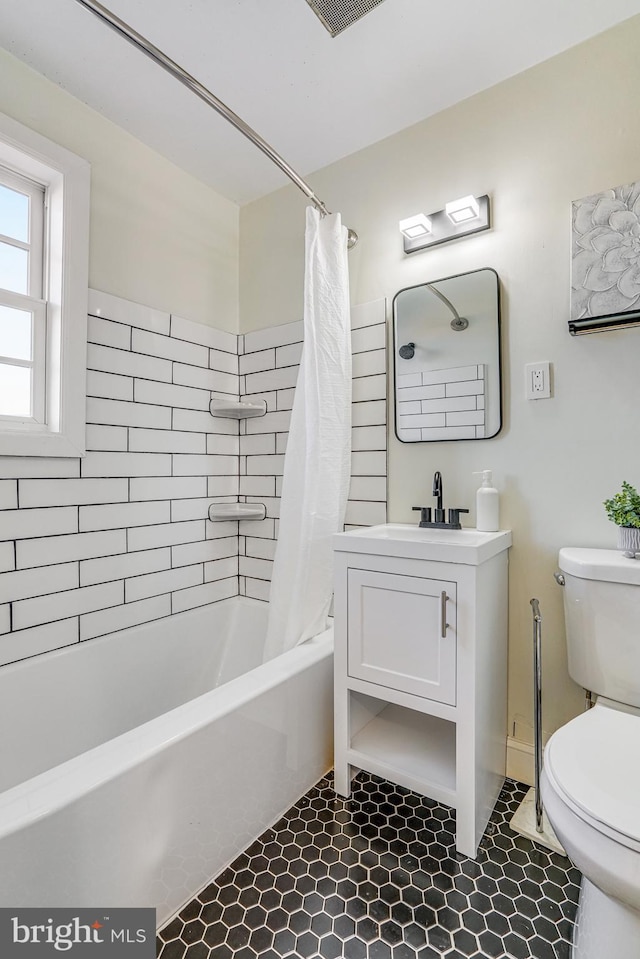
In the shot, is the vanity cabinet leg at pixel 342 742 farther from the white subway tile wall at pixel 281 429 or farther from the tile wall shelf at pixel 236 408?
the tile wall shelf at pixel 236 408

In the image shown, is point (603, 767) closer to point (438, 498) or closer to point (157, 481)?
point (438, 498)

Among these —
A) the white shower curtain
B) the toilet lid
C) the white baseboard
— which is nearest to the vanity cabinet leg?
the white shower curtain

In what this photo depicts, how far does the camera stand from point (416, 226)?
5.85 feet

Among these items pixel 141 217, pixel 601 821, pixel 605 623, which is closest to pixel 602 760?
pixel 601 821

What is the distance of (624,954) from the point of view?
2.92ft

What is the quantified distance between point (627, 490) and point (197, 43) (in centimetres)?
195

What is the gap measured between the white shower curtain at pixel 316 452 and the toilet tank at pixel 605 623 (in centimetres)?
83

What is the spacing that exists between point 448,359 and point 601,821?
1.40 meters

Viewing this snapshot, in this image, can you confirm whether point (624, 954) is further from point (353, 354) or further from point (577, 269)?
point (353, 354)

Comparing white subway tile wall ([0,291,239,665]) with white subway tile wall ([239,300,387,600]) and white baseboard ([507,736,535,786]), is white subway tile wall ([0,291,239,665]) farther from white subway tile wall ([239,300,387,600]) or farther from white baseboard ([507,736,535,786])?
white baseboard ([507,736,535,786])

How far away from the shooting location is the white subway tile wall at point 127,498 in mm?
Result: 1625

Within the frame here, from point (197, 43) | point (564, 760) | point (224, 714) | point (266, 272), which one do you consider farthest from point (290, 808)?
point (197, 43)

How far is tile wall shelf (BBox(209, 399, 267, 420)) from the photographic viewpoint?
2.23 metres

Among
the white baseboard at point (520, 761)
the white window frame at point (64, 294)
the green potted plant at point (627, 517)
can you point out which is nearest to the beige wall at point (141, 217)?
the white window frame at point (64, 294)
